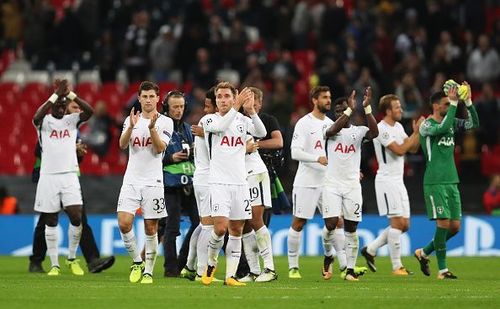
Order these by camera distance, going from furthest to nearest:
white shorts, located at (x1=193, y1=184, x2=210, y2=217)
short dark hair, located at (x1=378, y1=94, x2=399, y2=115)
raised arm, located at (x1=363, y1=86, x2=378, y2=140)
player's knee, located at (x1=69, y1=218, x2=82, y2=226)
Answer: short dark hair, located at (x1=378, y1=94, x2=399, y2=115), player's knee, located at (x1=69, y1=218, x2=82, y2=226), raised arm, located at (x1=363, y1=86, x2=378, y2=140), white shorts, located at (x1=193, y1=184, x2=210, y2=217)

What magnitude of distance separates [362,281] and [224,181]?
2565mm

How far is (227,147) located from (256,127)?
0.44m

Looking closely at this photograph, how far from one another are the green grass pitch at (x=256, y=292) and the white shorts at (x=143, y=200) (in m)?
0.89

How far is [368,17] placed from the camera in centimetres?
3073

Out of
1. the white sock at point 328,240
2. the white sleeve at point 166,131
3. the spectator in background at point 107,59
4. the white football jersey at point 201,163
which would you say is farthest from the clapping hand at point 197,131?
the spectator in background at point 107,59

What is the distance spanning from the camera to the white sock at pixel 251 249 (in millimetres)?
16219

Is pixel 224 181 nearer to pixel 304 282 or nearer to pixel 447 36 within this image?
pixel 304 282

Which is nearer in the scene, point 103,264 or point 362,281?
point 362,281

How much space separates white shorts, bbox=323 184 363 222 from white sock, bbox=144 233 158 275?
8.14 ft

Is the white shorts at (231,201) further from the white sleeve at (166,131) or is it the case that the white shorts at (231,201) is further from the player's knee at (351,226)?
the player's knee at (351,226)

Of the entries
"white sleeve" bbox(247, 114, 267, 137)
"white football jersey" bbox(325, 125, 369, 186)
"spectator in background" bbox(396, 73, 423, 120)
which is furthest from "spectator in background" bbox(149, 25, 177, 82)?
"white sleeve" bbox(247, 114, 267, 137)

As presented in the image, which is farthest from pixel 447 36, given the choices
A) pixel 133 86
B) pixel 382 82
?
pixel 133 86

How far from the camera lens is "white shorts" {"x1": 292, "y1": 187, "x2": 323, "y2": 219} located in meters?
17.4

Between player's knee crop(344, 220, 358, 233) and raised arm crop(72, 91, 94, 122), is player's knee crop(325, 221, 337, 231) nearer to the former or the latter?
player's knee crop(344, 220, 358, 233)
